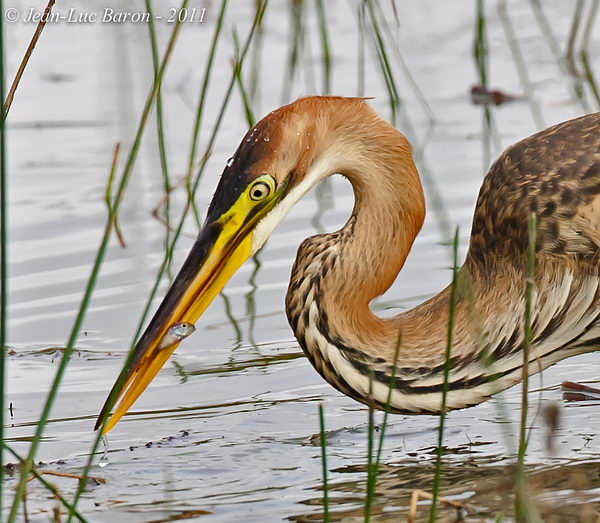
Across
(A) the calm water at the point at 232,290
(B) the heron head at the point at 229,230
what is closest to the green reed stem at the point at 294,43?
(A) the calm water at the point at 232,290

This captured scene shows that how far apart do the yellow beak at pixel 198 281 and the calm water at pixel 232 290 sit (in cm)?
36

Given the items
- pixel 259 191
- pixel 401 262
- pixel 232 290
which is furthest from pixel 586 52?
pixel 259 191

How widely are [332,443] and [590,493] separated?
0.90 meters

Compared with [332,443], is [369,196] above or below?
above

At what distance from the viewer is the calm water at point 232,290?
4496mm

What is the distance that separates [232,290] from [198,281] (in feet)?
6.45

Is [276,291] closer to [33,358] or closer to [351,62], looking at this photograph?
[33,358]

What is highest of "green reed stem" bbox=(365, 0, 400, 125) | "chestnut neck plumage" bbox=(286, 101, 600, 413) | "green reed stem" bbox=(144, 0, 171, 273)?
A: "green reed stem" bbox=(365, 0, 400, 125)

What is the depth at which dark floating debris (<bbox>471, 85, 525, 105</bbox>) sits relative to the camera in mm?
8516

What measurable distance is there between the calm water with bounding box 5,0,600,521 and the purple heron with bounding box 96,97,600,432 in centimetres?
23

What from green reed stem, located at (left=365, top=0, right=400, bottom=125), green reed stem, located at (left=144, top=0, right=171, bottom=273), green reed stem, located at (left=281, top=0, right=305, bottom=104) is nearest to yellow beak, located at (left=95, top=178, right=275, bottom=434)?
green reed stem, located at (left=144, top=0, right=171, bottom=273)

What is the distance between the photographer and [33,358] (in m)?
5.69

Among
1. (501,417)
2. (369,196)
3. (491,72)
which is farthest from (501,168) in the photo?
(491,72)

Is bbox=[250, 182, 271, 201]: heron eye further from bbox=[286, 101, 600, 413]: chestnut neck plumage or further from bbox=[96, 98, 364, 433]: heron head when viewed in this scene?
bbox=[286, 101, 600, 413]: chestnut neck plumage
